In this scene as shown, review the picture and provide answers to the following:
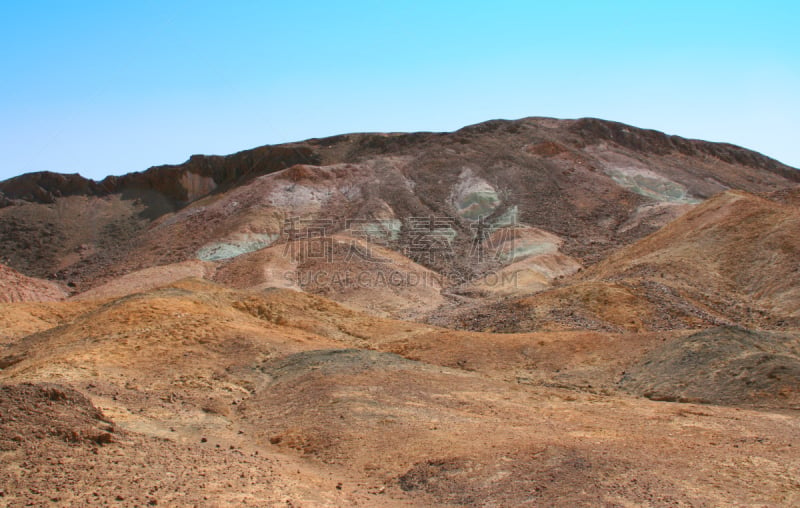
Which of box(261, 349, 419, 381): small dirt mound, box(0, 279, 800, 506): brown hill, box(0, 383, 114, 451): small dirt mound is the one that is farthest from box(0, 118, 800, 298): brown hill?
box(0, 383, 114, 451): small dirt mound

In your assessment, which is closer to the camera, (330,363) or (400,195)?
(330,363)

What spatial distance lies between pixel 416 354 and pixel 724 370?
7759 millimetres

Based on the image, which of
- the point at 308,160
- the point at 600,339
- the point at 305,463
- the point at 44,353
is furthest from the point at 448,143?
the point at 305,463

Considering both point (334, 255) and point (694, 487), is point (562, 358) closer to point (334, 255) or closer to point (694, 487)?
point (694, 487)

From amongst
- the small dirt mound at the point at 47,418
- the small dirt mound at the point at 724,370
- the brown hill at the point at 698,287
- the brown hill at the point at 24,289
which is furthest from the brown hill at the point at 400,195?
the small dirt mound at the point at 47,418

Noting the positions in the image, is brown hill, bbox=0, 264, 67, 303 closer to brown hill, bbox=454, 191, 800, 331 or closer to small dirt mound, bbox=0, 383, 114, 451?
brown hill, bbox=454, 191, 800, 331

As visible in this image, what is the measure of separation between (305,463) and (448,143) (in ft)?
163

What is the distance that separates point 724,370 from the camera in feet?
46.4

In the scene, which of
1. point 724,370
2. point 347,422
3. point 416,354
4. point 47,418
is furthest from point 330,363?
point 724,370

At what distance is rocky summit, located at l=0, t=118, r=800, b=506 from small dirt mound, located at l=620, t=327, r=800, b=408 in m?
0.06

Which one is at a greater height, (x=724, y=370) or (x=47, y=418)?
(x=47, y=418)

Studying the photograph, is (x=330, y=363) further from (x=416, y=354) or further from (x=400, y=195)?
(x=400, y=195)

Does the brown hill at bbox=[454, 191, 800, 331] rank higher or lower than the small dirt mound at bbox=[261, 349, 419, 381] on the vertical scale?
higher

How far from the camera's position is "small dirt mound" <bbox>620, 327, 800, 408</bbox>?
13.1 m
